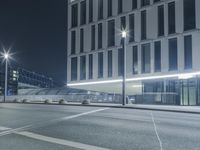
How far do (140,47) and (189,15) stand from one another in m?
7.48

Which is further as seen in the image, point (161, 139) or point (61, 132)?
point (61, 132)

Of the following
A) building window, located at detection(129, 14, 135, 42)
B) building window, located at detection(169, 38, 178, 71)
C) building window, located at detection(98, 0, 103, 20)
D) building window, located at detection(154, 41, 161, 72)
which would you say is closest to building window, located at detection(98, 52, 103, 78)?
building window, located at detection(129, 14, 135, 42)

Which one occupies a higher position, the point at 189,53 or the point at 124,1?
the point at 124,1

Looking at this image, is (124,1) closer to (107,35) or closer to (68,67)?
(107,35)

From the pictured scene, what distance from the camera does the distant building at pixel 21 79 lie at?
117438 millimetres

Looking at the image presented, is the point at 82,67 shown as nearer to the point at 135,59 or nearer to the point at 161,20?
the point at 135,59

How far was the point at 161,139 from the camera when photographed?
752 centimetres

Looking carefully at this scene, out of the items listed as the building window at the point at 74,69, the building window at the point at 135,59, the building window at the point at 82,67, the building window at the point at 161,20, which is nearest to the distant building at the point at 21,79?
the building window at the point at 74,69

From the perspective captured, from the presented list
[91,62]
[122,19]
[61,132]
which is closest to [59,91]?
[91,62]

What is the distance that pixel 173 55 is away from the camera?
35656mm

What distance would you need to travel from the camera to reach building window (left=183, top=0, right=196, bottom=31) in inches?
1347

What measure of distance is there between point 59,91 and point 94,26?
43.6ft

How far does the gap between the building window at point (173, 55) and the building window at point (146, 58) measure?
3.07 metres

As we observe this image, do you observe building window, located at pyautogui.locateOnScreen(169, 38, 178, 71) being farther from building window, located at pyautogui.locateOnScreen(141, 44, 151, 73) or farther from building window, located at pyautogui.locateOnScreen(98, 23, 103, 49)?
building window, located at pyautogui.locateOnScreen(98, 23, 103, 49)
